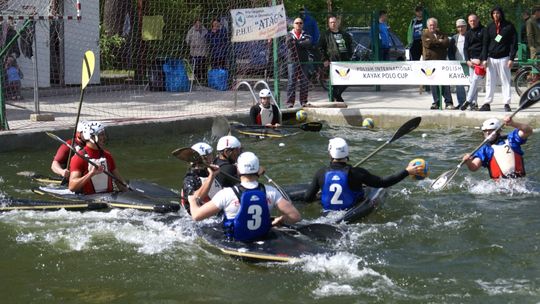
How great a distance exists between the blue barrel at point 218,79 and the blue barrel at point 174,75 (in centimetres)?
56

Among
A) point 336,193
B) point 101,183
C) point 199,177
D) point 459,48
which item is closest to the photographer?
point 199,177

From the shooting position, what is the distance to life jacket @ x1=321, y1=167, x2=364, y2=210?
9961mm

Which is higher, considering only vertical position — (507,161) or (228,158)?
(228,158)

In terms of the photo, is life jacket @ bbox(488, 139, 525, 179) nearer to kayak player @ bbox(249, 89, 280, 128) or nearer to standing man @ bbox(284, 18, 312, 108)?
kayak player @ bbox(249, 89, 280, 128)

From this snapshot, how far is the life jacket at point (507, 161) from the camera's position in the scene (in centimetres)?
1113

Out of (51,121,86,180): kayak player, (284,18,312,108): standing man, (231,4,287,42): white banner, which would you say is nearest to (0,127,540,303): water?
(51,121,86,180): kayak player

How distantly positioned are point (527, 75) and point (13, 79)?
10656mm

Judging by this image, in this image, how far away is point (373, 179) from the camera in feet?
32.4

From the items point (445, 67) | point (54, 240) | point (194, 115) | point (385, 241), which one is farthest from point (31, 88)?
point (385, 241)

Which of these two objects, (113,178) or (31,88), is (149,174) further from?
(31,88)

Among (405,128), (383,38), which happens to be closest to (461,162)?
(405,128)

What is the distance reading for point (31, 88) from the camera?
19391 millimetres

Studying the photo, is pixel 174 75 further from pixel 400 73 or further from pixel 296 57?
pixel 400 73

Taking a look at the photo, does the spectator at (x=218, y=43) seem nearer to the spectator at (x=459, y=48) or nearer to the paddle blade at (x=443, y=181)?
the spectator at (x=459, y=48)
